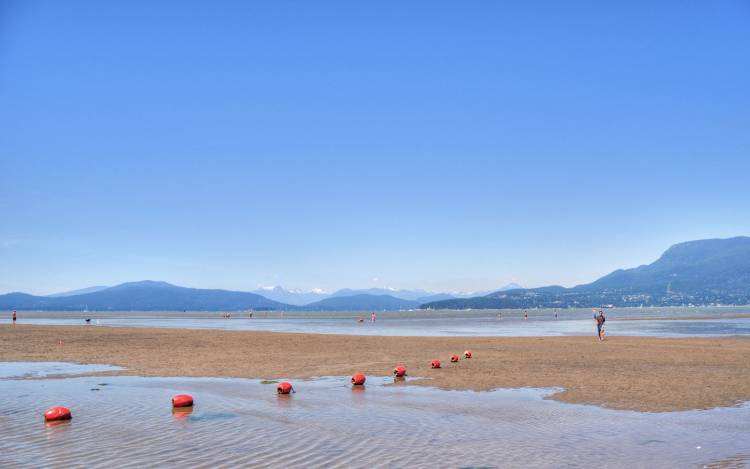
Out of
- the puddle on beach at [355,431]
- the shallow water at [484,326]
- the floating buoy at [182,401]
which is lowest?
the shallow water at [484,326]

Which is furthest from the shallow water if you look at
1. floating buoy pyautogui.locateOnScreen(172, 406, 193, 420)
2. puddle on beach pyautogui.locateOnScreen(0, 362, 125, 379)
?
floating buoy pyautogui.locateOnScreen(172, 406, 193, 420)

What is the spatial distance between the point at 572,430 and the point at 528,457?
294 cm

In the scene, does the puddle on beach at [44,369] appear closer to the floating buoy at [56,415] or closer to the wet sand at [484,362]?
the wet sand at [484,362]

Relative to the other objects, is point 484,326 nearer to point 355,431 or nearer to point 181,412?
point 181,412

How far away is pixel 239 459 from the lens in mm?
11172

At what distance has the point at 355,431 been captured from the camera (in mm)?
13836

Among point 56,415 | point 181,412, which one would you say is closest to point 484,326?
point 181,412

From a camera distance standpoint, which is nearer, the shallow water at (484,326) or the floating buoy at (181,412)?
the floating buoy at (181,412)

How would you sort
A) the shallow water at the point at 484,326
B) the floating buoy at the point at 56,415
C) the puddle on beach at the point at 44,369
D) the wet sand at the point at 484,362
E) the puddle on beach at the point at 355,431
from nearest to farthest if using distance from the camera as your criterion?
the puddle on beach at the point at 355,431 < the floating buoy at the point at 56,415 < the wet sand at the point at 484,362 < the puddle on beach at the point at 44,369 < the shallow water at the point at 484,326

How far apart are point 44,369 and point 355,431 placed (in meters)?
19.8

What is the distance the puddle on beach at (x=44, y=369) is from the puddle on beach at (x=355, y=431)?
5.06 m

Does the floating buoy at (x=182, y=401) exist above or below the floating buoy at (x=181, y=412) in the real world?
above

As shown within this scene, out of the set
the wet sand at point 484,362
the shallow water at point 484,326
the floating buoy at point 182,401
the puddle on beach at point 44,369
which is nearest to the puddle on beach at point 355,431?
the floating buoy at point 182,401

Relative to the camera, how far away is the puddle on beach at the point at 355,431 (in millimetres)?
11203
